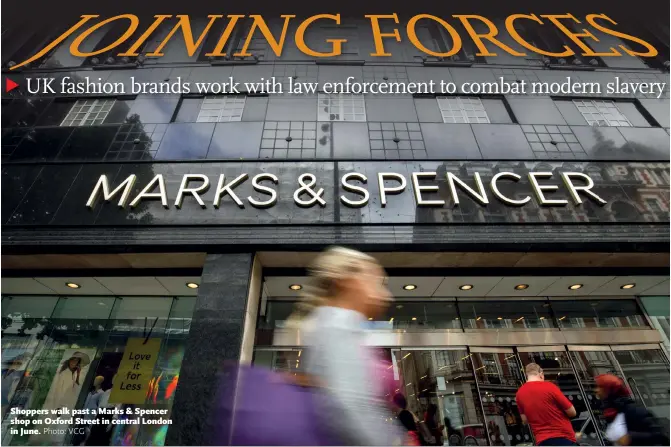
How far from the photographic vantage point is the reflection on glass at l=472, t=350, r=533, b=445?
6.86 m

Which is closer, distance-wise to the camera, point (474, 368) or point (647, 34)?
point (474, 368)

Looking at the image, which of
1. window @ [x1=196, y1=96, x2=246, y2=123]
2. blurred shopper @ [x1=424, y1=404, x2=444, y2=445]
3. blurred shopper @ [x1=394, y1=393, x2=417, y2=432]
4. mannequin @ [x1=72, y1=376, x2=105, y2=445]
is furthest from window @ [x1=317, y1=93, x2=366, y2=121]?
mannequin @ [x1=72, y1=376, x2=105, y2=445]

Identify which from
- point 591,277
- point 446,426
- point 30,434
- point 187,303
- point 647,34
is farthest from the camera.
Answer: point 647,34

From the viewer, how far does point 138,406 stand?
677 cm

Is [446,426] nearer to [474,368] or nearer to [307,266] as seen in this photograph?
[474,368]

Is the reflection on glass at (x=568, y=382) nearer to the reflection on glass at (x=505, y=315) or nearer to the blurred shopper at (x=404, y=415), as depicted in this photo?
the reflection on glass at (x=505, y=315)

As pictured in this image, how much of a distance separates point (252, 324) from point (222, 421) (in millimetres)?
1660

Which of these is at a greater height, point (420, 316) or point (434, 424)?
point (420, 316)

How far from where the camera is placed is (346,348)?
83.5 inches

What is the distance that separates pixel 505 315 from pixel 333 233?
4.99 metres

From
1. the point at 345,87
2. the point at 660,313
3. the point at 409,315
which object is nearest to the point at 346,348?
the point at 409,315

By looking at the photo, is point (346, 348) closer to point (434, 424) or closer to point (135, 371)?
point (434, 424)

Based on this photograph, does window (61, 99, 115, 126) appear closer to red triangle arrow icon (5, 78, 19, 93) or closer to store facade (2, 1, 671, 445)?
store facade (2, 1, 671, 445)

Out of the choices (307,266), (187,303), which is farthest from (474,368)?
(187,303)
